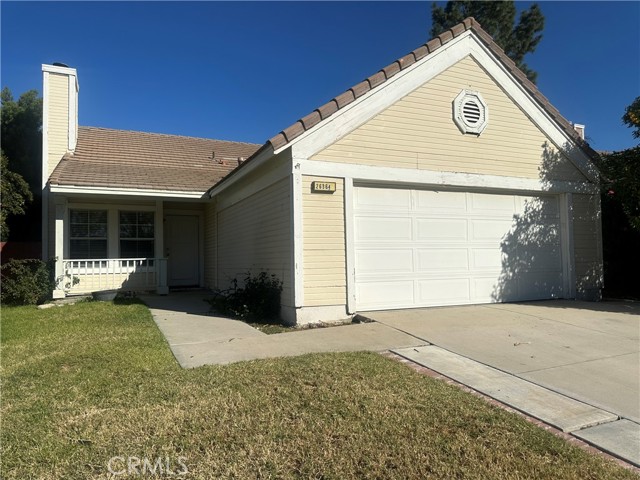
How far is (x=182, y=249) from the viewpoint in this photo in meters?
14.3

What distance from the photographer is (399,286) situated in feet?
27.2

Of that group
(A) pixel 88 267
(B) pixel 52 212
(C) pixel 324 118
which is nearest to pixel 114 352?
(C) pixel 324 118

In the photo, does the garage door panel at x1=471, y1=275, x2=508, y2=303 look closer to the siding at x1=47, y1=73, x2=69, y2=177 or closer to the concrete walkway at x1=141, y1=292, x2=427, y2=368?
the concrete walkway at x1=141, y1=292, x2=427, y2=368

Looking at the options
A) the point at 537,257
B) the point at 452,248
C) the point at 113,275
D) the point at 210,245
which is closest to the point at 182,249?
the point at 210,245

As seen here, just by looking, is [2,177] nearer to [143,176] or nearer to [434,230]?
[143,176]

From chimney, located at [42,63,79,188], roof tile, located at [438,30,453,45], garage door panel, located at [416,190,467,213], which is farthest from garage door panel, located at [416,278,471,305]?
chimney, located at [42,63,79,188]

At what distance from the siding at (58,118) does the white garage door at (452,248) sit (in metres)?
9.98

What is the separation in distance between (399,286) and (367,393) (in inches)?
175

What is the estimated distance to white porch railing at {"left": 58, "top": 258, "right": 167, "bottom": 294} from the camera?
37.1ft

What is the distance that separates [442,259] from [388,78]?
143 inches

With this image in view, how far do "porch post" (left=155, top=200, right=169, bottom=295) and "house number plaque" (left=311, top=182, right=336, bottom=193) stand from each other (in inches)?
267

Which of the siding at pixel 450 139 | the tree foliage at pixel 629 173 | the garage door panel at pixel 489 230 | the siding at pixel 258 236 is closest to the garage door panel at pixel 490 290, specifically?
the garage door panel at pixel 489 230

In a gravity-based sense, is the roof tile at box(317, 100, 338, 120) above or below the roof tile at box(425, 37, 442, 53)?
below

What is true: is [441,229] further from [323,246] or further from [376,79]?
[376,79]
